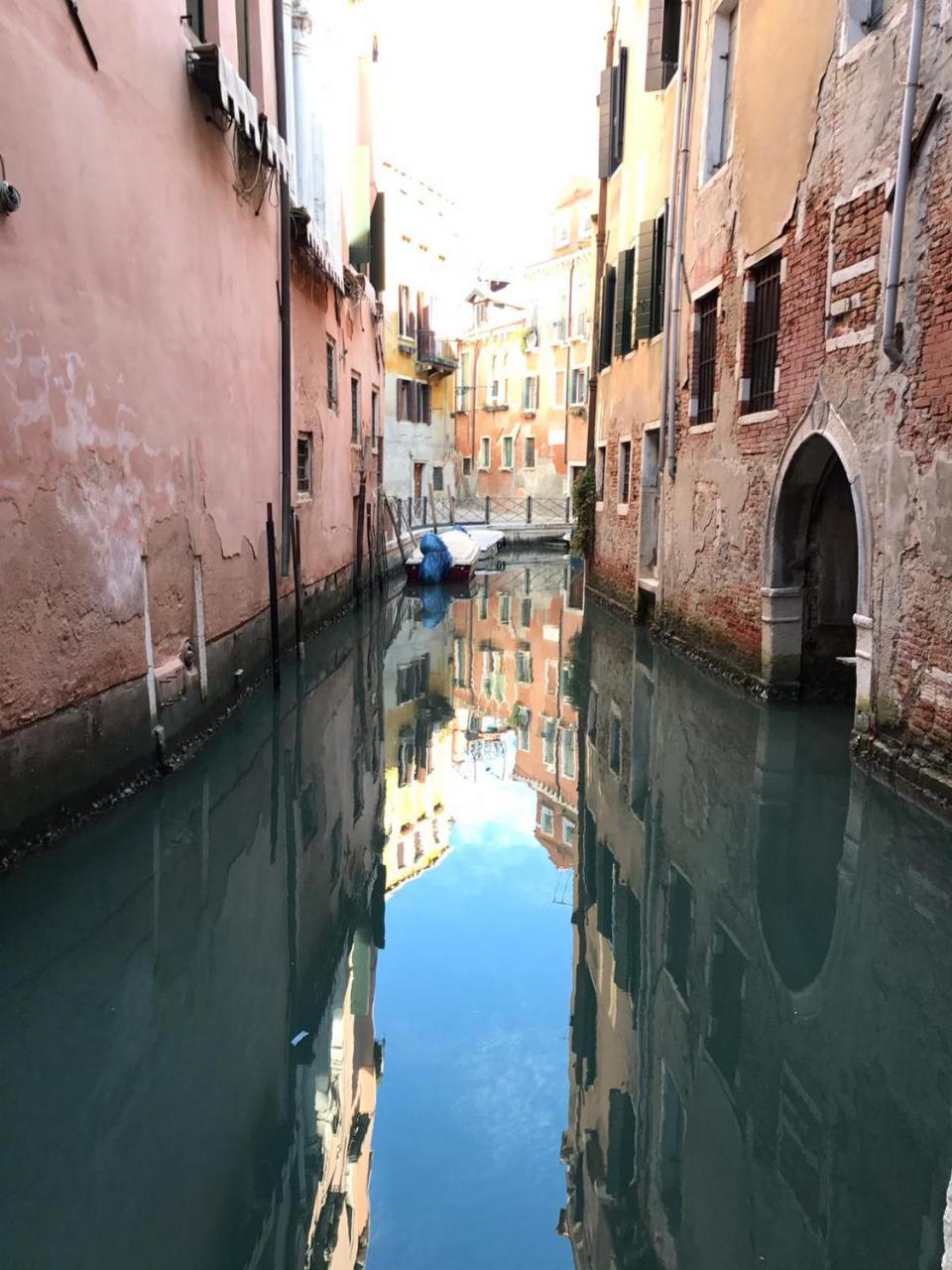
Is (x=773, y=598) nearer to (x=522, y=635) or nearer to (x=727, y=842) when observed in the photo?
(x=727, y=842)

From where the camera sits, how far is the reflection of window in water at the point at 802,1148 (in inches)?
96.6

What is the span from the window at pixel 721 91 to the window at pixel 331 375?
5024 mm

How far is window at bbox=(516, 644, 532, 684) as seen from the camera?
944 cm

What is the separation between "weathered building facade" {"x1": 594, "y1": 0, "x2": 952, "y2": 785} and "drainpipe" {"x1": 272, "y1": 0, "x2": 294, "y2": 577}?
3769 mm

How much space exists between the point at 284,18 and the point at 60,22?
17.9ft

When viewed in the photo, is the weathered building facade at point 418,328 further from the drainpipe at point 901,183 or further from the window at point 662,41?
the drainpipe at point 901,183

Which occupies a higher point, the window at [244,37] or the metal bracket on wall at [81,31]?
the window at [244,37]

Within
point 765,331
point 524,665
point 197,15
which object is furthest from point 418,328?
point 197,15

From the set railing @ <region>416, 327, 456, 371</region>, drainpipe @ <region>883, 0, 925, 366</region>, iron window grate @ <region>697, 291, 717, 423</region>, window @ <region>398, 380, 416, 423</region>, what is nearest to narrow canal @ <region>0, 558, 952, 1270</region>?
drainpipe @ <region>883, 0, 925, 366</region>

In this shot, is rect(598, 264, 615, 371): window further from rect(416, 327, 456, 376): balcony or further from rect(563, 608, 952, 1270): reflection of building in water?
rect(416, 327, 456, 376): balcony

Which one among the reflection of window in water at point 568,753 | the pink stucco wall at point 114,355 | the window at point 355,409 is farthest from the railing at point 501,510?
the pink stucco wall at point 114,355

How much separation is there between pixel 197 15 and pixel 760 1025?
684 cm

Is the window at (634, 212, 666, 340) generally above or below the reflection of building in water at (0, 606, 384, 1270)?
above

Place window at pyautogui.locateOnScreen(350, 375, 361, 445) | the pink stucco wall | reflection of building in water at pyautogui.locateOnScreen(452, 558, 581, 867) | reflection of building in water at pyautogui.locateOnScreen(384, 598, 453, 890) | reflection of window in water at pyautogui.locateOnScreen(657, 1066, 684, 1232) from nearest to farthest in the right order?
reflection of window in water at pyautogui.locateOnScreen(657, 1066, 684, 1232) → the pink stucco wall → reflection of building in water at pyautogui.locateOnScreen(384, 598, 453, 890) → reflection of building in water at pyautogui.locateOnScreen(452, 558, 581, 867) → window at pyautogui.locateOnScreen(350, 375, 361, 445)
